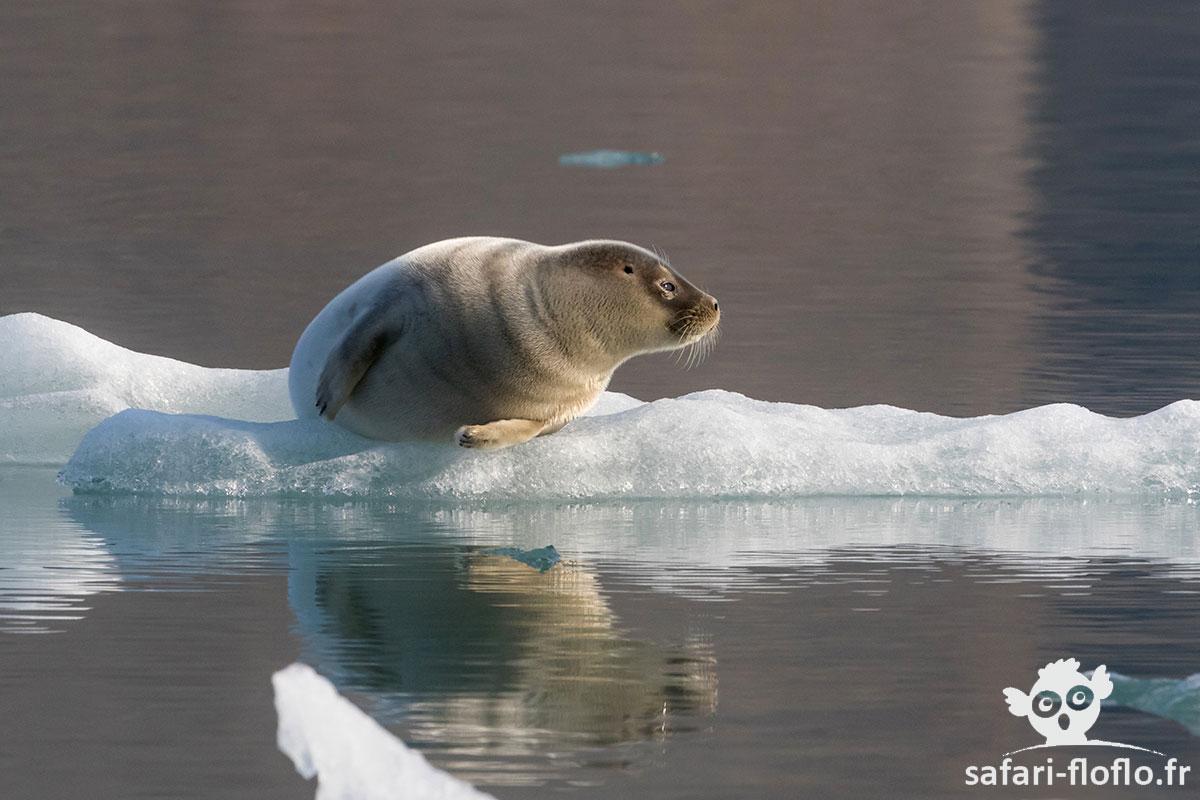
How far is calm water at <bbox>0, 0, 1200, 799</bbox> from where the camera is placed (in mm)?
6367

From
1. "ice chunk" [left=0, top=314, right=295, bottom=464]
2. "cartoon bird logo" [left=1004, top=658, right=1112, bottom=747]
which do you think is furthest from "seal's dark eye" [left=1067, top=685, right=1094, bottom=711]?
"ice chunk" [left=0, top=314, right=295, bottom=464]

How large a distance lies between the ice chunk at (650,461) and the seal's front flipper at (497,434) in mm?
49

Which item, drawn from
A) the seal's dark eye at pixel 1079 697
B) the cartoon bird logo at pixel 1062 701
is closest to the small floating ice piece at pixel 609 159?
the cartoon bird logo at pixel 1062 701

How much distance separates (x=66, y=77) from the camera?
3316cm

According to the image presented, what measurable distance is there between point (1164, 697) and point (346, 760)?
2.27 meters

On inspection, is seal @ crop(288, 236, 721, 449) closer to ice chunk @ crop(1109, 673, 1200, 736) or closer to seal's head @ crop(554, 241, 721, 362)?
seal's head @ crop(554, 241, 721, 362)

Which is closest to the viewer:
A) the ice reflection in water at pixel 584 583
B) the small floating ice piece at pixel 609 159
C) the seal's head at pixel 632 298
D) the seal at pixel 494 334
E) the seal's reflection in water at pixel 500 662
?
the seal's reflection in water at pixel 500 662

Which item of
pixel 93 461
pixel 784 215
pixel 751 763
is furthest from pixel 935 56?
pixel 751 763

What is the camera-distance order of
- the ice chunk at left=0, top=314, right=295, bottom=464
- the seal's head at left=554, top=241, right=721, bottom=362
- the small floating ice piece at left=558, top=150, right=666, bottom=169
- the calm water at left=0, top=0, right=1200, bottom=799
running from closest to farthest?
1. the calm water at left=0, top=0, right=1200, bottom=799
2. the seal's head at left=554, top=241, right=721, bottom=362
3. the ice chunk at left=0, top=314, right=295, bottom=464
4. the small floating ice piece at left=558, top=150, right=666, bottom=169

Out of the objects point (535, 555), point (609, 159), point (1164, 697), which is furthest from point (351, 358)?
point (609, 159)

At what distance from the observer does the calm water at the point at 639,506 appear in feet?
20.9

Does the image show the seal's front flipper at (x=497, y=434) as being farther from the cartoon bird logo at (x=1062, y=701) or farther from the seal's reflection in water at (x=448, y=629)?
the cartoon bird logo at (x=1062, y=701)

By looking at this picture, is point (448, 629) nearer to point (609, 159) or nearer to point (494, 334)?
point (494, 334)

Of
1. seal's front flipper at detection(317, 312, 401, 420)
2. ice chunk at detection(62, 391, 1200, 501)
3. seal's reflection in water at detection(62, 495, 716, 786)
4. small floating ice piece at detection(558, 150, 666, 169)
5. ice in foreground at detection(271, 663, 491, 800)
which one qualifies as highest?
small floating ice piece at detection(558, 150, 666, 169)
